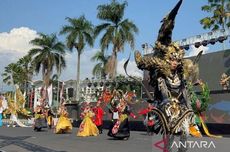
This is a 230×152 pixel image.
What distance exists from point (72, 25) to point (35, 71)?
9517 millimetres

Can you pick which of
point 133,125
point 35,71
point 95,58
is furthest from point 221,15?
point 95,58

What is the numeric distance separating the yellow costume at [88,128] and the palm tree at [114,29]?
811 inches

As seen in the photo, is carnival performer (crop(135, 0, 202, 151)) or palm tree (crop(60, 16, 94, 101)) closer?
carnival performer (crop(135, 0, 202, 151))

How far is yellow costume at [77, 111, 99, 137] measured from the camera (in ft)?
69.9

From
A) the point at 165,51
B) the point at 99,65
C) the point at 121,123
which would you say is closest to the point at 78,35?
the point at 99,65

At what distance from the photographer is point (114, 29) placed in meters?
43.1

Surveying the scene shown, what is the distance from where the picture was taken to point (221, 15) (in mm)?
28844

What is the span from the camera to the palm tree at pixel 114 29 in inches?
1681

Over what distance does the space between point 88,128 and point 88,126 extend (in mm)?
130

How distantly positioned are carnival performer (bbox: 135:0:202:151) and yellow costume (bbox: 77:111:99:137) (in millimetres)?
14466

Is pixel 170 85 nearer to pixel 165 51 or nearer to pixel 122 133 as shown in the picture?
pixel 165 51

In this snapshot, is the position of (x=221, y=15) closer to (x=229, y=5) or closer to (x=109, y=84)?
(x=229, y=5)

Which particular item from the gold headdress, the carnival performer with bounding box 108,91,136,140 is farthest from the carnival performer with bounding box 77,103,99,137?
the gold headdress

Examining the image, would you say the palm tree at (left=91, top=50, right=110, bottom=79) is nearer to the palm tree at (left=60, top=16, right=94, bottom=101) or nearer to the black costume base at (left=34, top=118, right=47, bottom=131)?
the palm tree at (left=60, top=16, right=94, bottom=101)
